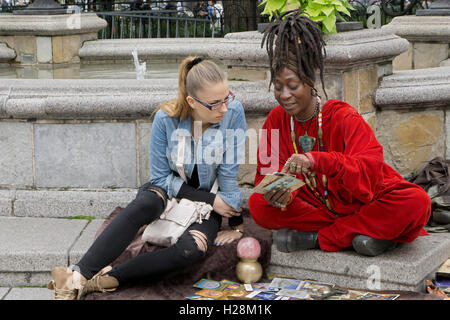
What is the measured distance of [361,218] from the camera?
3.69 metres

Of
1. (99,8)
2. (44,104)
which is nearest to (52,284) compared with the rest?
(44,104)

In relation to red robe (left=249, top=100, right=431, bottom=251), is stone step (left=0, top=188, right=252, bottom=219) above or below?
below

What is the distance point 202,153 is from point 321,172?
0.79 m

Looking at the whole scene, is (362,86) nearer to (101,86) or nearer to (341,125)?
(341,125)

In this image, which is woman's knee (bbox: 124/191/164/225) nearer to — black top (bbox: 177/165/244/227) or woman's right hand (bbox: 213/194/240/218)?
black top (bbox: 177/165/244/227)

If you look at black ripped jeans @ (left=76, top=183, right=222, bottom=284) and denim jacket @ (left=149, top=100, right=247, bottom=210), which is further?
denim jacket @ (left=149, top=100, right=247, bottom=210)

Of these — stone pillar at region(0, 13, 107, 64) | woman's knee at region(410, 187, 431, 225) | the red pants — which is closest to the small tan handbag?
the red pants

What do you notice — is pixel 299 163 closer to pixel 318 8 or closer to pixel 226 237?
pixel 226 237

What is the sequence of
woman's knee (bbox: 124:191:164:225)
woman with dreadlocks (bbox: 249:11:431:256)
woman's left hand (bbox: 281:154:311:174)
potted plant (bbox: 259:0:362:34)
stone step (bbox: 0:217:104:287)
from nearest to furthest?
woman's left hand (bbox: 281:154:311:174) < woman with dreadlocks (bbox: 249:11:431:256) < woman's knee (bbox: 124:191:164:225) < stone step (bbox: 0:217:104:287) < potted plant (bbox: 259:0:362:34)

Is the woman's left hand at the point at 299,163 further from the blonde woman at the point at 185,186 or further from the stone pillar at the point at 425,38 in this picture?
the stone pillar at the point at 425,38

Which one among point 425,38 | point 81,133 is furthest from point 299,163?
point 425,38

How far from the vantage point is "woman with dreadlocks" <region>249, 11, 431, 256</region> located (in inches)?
137

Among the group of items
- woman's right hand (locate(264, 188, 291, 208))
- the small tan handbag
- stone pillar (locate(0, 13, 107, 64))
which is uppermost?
stone pillar (locate(0, 13, 107, 64))

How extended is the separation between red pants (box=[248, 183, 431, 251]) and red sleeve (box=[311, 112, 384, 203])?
112mm
